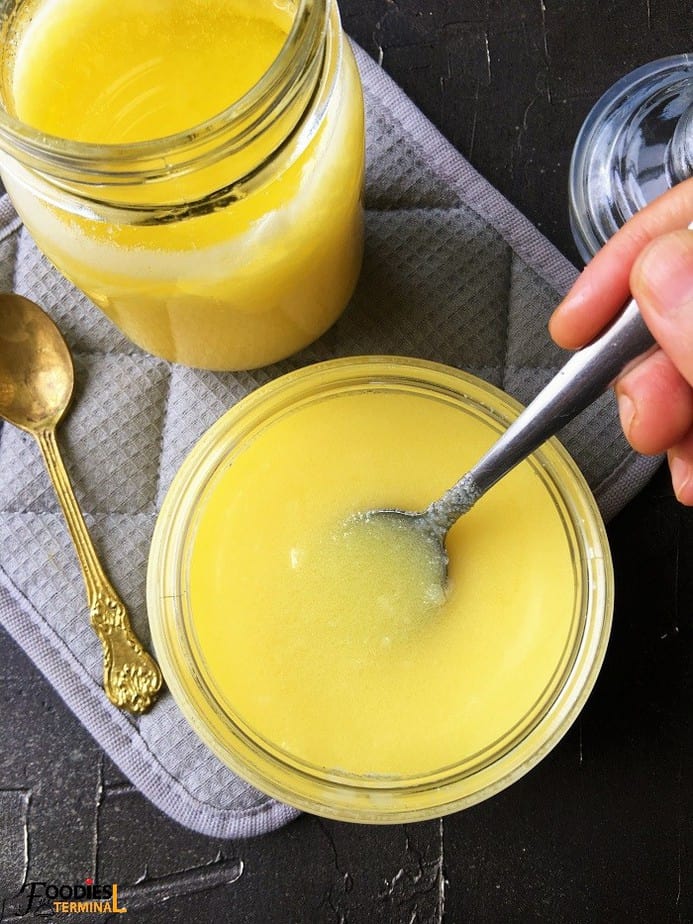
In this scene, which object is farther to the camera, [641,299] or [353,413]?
[353,413]

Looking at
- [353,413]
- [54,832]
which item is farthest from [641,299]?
[54,832]

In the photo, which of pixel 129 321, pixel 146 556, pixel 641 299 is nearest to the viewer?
pixel 641 299

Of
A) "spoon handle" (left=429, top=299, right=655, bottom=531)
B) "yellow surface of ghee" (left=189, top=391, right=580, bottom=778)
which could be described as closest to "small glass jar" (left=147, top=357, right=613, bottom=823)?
"yellow surface of ghee" (left=189, top=391, right=580, bottom=778)

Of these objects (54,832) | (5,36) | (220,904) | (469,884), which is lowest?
(469,884)

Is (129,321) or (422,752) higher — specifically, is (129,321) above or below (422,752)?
above

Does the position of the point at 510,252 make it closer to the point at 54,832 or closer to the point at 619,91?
the point at 619,91

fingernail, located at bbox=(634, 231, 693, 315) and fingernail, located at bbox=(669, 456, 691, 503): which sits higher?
fingernail, located at bbox=(634, 231, 693, 315)

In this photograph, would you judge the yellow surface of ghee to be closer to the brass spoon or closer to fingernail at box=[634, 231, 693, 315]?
the brass spoon

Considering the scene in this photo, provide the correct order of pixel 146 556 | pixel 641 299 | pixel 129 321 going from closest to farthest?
pixel 641 299 < pixel 129 321 < pixel 146 556
